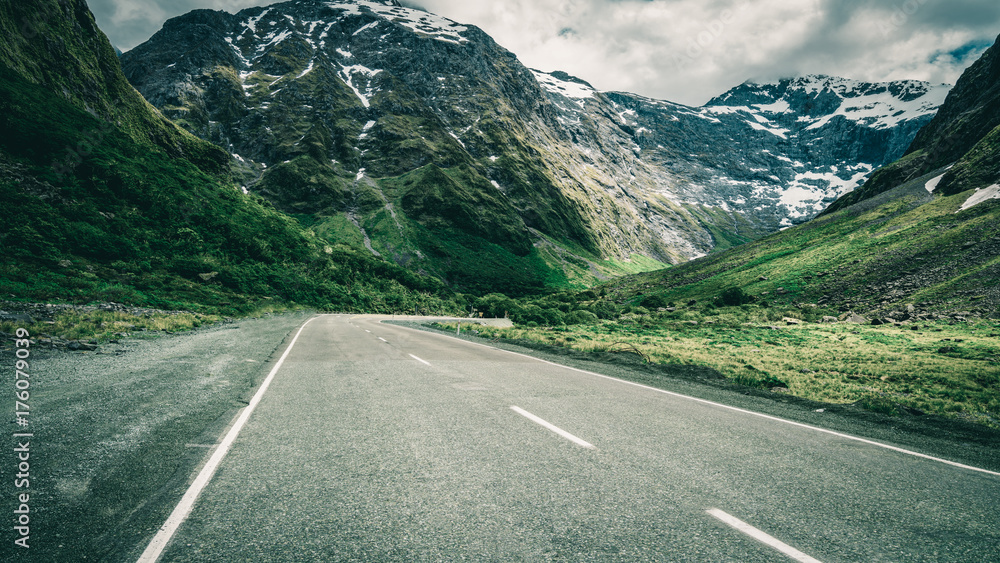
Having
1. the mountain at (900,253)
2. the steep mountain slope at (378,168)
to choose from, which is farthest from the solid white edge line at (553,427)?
the steep mountain slope at (378,168)

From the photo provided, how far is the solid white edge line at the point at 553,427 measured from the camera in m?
5.35

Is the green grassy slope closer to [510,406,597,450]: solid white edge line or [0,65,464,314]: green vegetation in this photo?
[510,406,597,450]: solid white edge line

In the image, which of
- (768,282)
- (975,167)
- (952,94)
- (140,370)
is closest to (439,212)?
(768,282)

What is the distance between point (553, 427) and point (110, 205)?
53164 millimetres

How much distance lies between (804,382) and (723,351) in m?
8.10

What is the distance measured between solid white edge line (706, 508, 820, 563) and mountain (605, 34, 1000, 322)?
39.7 m

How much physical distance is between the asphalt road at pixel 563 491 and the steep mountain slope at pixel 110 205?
86.5 feet

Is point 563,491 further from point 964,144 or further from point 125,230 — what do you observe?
point 964,144

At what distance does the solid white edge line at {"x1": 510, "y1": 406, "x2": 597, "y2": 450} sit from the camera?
17.5 feet

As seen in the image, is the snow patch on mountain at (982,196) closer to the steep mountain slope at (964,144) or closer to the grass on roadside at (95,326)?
the steep mountain slope at (964,144)

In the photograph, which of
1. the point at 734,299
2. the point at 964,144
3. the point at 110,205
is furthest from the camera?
the point at 964,144

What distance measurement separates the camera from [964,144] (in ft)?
282

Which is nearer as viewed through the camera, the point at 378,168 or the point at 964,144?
the point at 964,144

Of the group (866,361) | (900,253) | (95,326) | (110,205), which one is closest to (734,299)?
(900,253)
